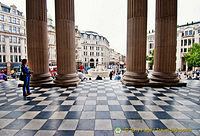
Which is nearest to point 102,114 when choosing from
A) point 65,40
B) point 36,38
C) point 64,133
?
point 64,133

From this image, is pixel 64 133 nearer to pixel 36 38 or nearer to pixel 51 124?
pixel 51 124

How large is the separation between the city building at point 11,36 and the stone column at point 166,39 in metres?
46.0

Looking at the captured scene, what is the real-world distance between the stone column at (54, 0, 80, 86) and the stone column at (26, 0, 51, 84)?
3.72 feet

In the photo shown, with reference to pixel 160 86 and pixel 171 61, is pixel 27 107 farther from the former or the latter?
pixel 171 61

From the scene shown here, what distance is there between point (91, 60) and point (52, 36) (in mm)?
31378

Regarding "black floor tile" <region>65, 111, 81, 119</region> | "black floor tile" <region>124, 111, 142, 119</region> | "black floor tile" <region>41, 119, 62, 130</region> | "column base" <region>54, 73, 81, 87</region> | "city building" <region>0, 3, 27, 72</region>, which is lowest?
"black floor tile" <region>41, 119, 62, 130</region>

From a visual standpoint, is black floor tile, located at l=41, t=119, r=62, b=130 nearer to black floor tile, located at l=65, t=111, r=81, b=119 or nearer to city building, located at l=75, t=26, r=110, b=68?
black floor tile, located at l=65, t=111, r=81, b=119

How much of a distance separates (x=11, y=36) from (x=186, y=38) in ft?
232

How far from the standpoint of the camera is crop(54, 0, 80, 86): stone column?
773 cm

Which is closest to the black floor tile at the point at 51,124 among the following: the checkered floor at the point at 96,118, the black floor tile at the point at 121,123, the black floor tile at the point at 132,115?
the checkered floor at the point at 96,118

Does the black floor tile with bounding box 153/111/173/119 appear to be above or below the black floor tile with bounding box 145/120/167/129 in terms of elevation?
above

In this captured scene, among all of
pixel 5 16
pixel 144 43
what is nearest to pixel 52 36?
pixel 5 16

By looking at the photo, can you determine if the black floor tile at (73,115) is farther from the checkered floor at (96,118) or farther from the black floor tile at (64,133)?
the black floor tile at (64,133)

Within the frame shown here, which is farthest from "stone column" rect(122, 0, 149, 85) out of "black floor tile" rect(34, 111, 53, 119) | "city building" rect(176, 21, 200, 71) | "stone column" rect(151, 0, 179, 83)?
"city building" rect(176, 21, 200, 71)
